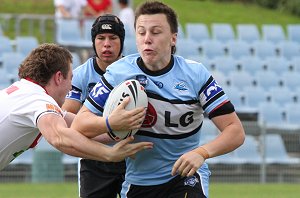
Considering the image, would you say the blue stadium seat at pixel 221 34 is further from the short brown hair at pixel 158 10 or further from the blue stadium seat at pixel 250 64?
the short brown hair at pixel 158 10

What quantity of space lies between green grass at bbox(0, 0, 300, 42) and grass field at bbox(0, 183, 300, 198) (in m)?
10.00

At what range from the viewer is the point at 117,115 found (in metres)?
5.73

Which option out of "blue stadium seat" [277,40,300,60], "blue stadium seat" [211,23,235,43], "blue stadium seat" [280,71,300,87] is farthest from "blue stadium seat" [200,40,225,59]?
"blue stadium seat" [277,40,300,60]

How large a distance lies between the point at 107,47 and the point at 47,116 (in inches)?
83.0

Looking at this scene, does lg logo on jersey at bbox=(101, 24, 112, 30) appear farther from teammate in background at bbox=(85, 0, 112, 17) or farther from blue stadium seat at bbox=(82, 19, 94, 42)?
teammate in background at bbox=(85, 0, 112, 17)

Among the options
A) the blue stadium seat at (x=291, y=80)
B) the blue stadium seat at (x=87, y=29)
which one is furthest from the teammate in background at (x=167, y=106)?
the blue stadium seat at (x=291, y=80)

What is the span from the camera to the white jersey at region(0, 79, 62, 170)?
19.1 feet

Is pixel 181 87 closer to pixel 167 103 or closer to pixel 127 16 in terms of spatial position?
pixel 167 103

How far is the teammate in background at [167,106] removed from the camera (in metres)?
6.16

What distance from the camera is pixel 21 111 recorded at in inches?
231

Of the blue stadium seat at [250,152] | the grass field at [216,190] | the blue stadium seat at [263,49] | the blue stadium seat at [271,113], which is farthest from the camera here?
the blue stadium seat at [263,49]

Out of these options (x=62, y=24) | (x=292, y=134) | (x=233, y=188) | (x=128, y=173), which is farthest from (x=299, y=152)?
(x=128, y=173)

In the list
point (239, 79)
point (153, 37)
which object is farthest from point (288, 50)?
point (153, 37)

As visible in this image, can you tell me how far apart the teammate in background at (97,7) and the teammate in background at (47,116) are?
1354 centimetres
